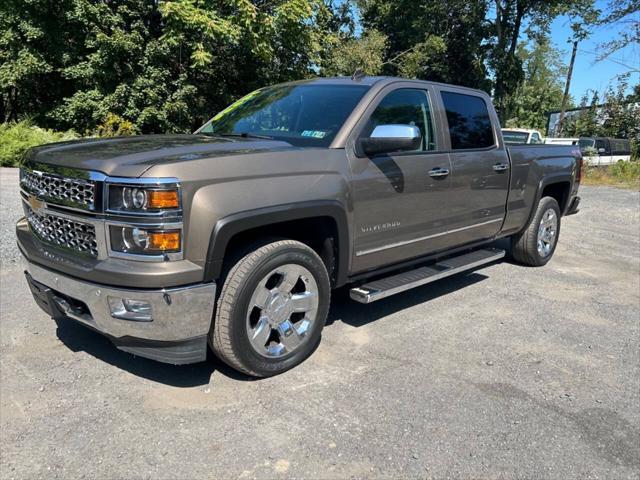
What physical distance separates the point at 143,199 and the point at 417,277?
239 cm

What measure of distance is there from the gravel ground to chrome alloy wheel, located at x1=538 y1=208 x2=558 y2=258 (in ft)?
5.32

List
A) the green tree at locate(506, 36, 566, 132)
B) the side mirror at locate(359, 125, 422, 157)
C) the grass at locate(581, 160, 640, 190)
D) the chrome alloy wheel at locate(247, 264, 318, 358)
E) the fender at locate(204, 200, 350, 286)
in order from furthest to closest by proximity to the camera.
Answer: the green tree at locate(506, 36, 566, 132) < the grass at locate(581, 160, 640, 190) < the side mirror at locate(359, 125, 422, 157) < the chrome alloy wheel at locate(247, 264, 318, 358) < the fender at locate(204, 200, 350, 286)

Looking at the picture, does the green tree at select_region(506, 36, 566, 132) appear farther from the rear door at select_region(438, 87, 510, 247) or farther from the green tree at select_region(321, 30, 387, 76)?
the rear door at select_region(438, 87, 510, 247)

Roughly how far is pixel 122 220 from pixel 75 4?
15954 mm

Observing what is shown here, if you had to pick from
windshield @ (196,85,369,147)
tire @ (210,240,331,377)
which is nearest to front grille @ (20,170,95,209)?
tire @ (210,240,331,377)

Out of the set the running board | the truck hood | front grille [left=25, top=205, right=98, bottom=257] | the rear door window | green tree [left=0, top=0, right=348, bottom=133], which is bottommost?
the running board

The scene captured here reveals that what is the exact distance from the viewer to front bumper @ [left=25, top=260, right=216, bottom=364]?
8.86 feet

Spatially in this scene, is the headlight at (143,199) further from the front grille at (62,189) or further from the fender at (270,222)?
the fender at (270,222)

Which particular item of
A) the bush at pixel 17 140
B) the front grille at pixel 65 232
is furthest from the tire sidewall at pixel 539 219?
the bush at pixel 17 140

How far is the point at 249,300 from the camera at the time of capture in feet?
9.92

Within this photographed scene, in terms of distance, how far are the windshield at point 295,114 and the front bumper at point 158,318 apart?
141 centimetres

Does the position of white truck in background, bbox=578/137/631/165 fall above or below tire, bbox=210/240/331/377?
above

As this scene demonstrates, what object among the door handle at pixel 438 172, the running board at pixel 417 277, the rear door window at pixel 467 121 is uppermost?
the rear door window at pixel 467 121

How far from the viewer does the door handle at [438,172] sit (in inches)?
164
